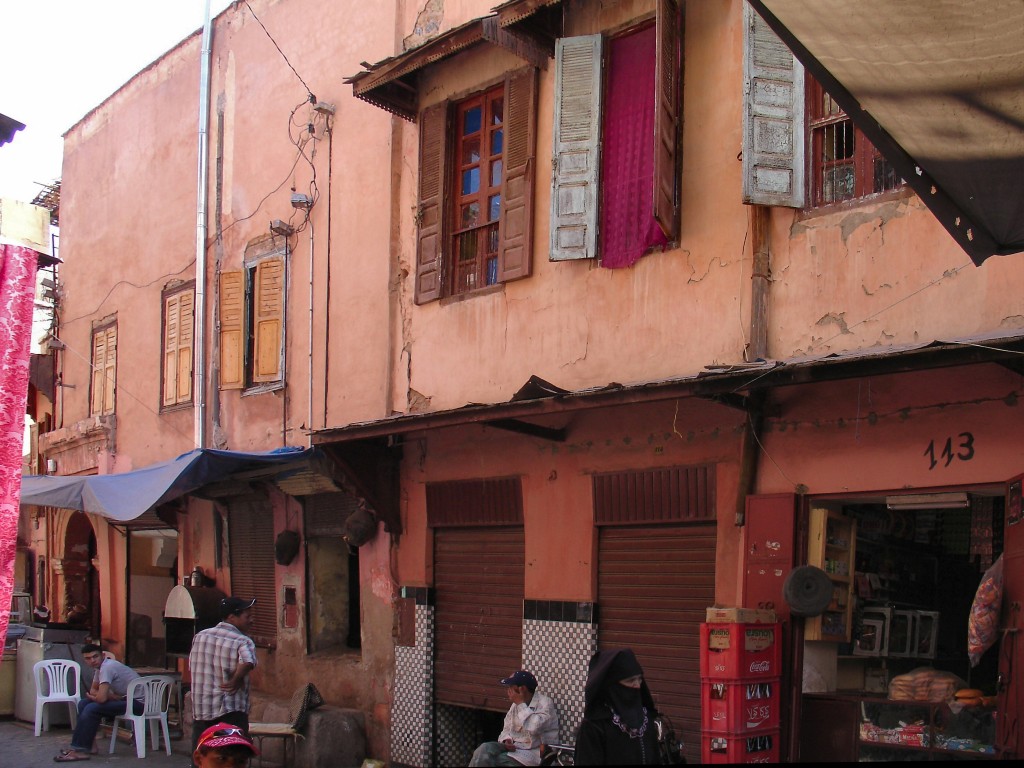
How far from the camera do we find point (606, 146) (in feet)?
31.1

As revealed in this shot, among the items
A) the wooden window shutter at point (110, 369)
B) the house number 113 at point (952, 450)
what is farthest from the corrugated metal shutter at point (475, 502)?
the wooden window shutter at point (110, 369)

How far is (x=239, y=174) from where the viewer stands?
14391 millimetres

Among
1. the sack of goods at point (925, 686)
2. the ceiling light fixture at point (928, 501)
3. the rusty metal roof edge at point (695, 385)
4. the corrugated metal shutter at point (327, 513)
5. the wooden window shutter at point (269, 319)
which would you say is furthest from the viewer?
the wooden window shutter at point (269, 319)

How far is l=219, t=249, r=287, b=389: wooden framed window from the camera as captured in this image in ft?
43.7

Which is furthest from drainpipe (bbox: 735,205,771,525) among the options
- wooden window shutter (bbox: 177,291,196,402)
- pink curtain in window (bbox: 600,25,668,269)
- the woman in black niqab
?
wooden window shutter (bbox: 177,291,196,402)

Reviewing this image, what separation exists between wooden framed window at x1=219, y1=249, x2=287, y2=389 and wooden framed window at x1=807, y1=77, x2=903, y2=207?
22.6 ft

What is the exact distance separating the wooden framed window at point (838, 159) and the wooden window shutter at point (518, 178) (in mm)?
2683

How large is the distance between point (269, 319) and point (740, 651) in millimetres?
7667

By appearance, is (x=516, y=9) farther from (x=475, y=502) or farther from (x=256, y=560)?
(x=256, y=560)

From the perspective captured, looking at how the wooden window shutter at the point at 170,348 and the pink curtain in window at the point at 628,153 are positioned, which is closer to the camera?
the pink curtain in window at the point at 628,153

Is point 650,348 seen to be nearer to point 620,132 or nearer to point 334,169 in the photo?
point 620,132

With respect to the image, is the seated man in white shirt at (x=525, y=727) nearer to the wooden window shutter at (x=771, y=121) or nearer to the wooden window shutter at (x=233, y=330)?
the wooden window shutter at (x=771, y=121)

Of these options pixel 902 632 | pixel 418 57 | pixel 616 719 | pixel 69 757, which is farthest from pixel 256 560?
pixel 616 719

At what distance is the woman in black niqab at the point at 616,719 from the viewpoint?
6.09m
